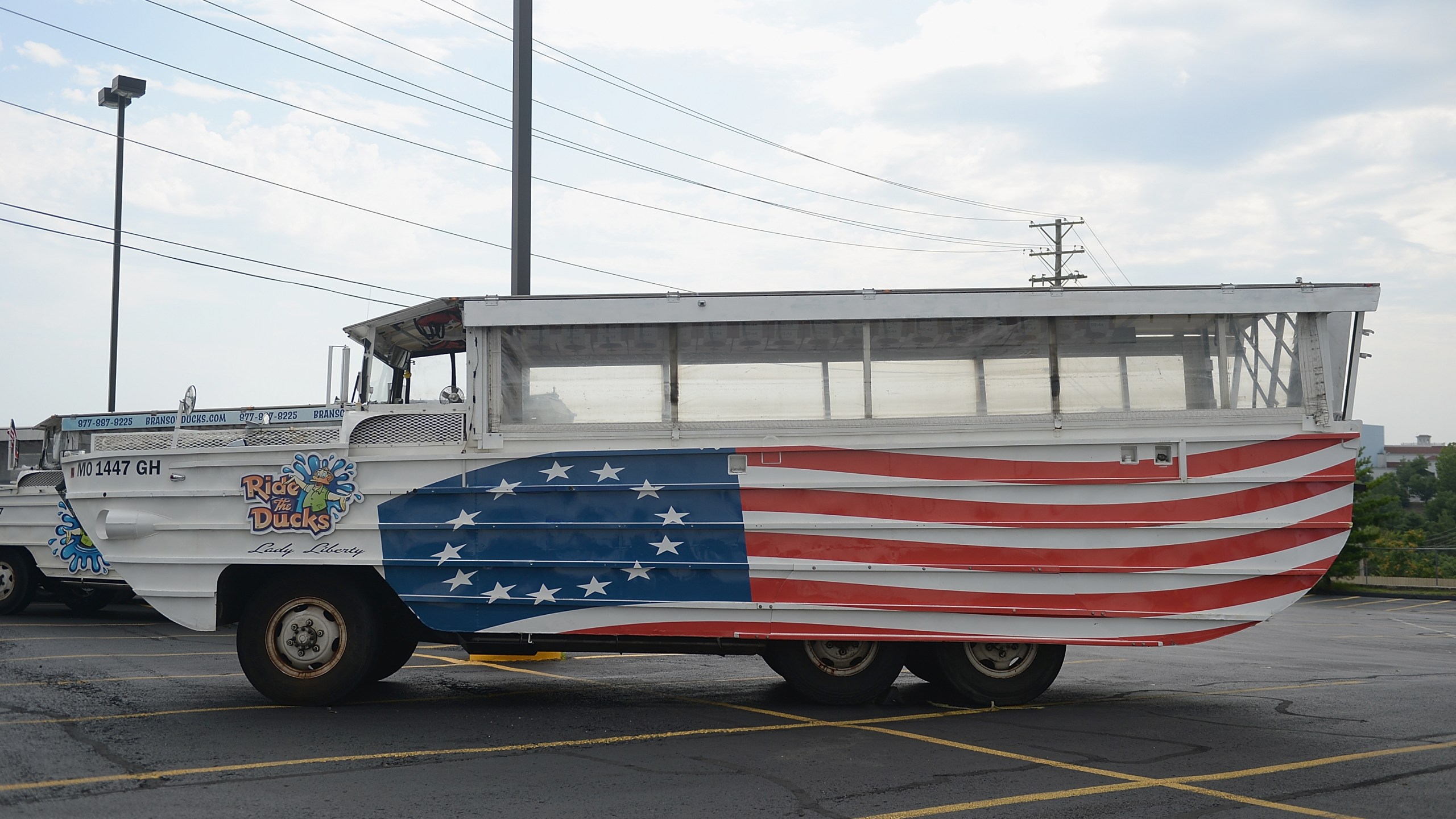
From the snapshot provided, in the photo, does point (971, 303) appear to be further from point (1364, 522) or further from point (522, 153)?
point (1364, 522)

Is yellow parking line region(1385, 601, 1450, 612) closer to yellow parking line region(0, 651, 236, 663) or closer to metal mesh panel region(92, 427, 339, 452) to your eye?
yellow parking line region(0, 651, 236, 663)

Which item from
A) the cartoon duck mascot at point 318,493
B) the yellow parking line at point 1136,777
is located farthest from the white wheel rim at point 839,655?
the cartoon duck mascot at point 318,493

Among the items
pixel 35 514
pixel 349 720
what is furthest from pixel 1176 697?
pixel 35 514

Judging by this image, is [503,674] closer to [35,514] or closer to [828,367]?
[828,367]

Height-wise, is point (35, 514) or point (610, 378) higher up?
point (610, 378)

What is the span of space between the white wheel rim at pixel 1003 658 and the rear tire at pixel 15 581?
12347 mm

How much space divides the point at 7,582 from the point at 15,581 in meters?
0.11

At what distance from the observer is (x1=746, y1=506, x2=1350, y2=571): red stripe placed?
7.65 metres

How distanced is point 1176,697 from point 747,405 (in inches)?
169

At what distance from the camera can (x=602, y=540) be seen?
777 centimetres

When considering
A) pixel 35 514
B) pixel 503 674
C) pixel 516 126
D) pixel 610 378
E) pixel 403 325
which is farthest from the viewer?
pixel 35 514

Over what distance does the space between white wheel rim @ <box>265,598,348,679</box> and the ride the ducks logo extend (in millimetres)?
557

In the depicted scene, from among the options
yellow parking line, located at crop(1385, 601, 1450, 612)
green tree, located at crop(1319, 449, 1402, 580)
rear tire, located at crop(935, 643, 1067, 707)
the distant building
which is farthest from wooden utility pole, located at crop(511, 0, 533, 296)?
the distant building

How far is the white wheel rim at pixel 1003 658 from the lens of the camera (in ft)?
26.3
